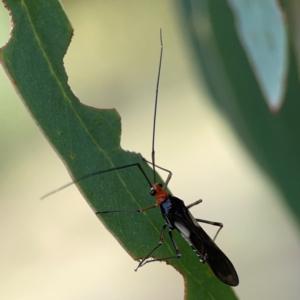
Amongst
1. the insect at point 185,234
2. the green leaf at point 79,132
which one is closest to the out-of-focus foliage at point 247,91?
the insect at point 185,234

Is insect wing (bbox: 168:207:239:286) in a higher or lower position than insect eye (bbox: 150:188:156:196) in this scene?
lower

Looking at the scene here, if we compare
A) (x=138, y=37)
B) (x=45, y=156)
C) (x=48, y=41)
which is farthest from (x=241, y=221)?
(x=48, y=41)

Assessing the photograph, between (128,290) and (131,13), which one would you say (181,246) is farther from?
(131,13)

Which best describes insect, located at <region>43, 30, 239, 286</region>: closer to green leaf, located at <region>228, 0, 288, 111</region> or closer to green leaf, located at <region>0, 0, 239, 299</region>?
green leaf, located at <region>0, 0, 239, 299</region>

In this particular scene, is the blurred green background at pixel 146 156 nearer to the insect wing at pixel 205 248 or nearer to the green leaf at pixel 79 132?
the insect wing at pixel 205 248

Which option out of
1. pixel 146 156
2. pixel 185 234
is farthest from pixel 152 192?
pixel 146 156

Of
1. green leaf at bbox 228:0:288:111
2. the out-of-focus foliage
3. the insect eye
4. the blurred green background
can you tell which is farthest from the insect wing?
the blurred green background
